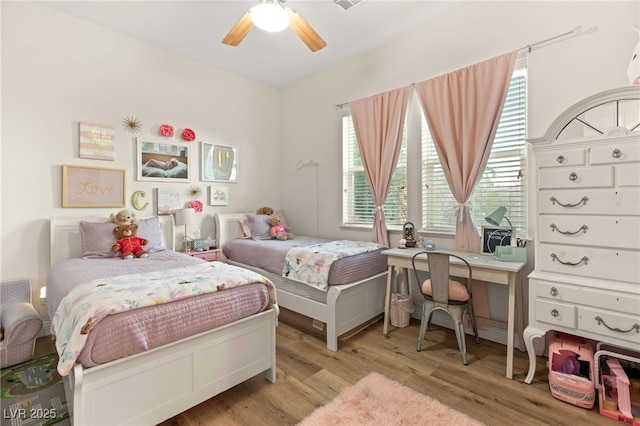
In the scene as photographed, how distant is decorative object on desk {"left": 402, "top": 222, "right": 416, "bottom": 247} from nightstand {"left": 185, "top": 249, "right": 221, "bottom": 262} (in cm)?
218

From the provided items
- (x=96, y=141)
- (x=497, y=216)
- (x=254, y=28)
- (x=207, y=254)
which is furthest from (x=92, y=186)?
(x=497, y=216)

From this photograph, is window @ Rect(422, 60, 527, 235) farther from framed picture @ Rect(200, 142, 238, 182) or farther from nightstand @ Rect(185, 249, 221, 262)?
framed picture @ Rect(200, 142, 238, 182)

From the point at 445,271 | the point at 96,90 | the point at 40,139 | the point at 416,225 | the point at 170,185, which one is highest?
the point at 96,90

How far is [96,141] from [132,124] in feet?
1.30

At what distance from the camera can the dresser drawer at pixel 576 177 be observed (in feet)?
5.57

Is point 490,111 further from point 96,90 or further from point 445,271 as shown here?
point 96,90

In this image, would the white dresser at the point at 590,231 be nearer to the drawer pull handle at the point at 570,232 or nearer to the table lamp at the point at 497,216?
the drawer pull handle at the point at 570,232

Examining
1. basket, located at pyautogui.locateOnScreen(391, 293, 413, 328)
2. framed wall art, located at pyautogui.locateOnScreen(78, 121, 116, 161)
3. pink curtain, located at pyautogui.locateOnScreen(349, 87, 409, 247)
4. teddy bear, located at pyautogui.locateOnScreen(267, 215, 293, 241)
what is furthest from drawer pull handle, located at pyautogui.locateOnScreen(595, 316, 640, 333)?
framed wall art, located at pyautogui.locateOnScreen(78, 121, 116, 161)

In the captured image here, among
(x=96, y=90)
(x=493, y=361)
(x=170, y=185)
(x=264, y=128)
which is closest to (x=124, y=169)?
(x=170, y=185)

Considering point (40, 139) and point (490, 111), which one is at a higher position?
point (490, 111)

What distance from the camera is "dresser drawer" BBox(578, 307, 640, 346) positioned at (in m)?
1.58

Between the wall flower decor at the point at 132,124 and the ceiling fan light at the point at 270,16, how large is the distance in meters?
1.93

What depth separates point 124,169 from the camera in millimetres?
3158

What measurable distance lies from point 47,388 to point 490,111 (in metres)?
3.81
